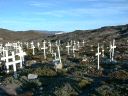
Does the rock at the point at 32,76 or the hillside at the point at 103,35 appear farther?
the hillside at the point at 103,35

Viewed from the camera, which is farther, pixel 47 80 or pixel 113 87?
pixel 47 80

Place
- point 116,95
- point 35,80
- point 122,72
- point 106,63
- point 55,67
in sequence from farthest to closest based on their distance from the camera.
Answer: point 106,63 < point 55,67 < point 122,72 < point 35,80 < point 116,95

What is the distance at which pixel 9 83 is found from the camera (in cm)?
2688

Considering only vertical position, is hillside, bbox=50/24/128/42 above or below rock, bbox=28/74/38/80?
below

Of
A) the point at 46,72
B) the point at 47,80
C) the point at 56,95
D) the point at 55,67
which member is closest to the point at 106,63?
the point at 55,67

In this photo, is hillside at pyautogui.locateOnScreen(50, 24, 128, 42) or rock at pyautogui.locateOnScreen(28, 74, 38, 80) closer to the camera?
rock at pyautogui.locateOnScreen(28, 74, 38, 80)

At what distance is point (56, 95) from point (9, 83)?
5348 mm

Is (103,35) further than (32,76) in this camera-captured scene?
Yes

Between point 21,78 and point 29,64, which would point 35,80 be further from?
point 29,64

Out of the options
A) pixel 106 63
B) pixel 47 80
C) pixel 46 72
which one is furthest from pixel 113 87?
pixel 106 63

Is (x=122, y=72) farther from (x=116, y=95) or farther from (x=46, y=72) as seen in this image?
(x=116, y=95)

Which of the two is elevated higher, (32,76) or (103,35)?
(32,76)

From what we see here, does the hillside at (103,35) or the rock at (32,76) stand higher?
the rock at (32,76)

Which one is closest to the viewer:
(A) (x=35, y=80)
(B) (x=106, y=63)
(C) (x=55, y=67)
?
(A) (x=35, y=80)
